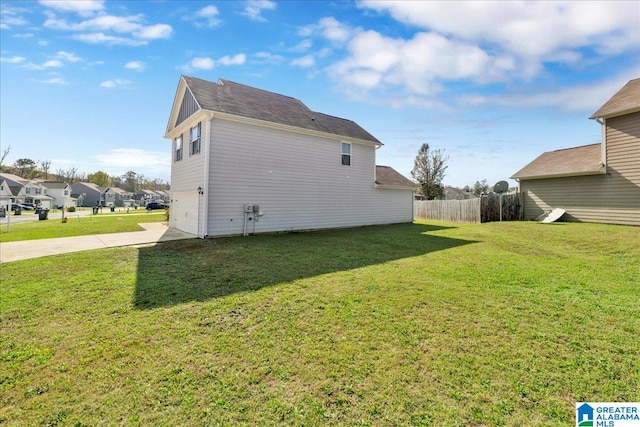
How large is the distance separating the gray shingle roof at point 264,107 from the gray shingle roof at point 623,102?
10290mm

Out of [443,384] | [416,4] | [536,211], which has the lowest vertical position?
[443,384]

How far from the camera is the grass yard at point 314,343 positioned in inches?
89.3

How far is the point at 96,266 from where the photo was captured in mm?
6352

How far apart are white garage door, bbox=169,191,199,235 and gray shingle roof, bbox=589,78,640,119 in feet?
61.2

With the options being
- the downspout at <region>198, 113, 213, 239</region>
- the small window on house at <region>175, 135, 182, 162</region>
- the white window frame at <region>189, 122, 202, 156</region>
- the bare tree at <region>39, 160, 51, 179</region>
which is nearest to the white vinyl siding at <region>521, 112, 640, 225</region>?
the downspout at <region>198, 113, 213, 239</region>

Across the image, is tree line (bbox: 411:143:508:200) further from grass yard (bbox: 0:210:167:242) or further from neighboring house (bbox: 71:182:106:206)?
neighboring house (bbox: 71:182:106:206)

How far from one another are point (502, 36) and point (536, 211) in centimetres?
1038

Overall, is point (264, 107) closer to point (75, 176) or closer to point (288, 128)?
point (288, 128)

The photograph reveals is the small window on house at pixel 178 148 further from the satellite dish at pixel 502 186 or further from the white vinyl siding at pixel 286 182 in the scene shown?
the satellite dish at pixel 502 186

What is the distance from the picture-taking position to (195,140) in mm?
11516

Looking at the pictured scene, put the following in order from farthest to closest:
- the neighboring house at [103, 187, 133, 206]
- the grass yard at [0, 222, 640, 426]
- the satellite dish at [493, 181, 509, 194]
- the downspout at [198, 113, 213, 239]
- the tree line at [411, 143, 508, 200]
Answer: the neighboring house at [103, 187, 133, 206], the tree line at [411, 143, 508, 200], the satellite dish at [493, 181, 509, 194], the downspout at [198, 113, 213, 239], the grass yard at [0, 222, 640, 426]

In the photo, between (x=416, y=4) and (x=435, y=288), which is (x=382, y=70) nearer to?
(x=416, y=4)

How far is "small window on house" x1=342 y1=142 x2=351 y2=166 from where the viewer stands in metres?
14.2

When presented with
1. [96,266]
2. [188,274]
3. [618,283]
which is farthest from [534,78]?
[96,266]
